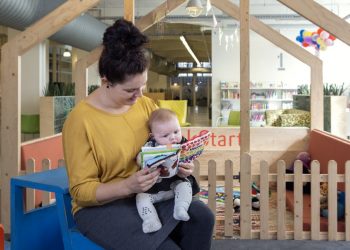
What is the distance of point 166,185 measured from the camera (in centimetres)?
175

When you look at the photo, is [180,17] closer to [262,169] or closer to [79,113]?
[262,169]

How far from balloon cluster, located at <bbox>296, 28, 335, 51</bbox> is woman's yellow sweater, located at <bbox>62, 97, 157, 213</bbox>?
866 cm

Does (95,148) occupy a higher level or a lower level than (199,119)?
lower

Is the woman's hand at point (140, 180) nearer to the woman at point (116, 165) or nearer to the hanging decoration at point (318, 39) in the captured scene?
the woman at point (116, 165)

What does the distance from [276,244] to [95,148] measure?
8.95ft

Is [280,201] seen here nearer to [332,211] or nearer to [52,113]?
[332,211]

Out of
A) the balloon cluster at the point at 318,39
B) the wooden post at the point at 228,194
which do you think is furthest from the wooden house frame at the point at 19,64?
the balloon cluster at the point at 318,39

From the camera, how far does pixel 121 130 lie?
170 cm

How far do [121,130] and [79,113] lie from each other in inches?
6.6

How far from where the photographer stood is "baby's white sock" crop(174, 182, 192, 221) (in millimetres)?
1649

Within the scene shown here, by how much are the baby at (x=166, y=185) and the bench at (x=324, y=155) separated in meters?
2.81

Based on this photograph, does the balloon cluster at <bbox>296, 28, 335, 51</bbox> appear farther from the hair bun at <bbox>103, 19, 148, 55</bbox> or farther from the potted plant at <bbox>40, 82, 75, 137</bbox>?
the hair bun at <bbox>103, 19, 148, 55</bbox>

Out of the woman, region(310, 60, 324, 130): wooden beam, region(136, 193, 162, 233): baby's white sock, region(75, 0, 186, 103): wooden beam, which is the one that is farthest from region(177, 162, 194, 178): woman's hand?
region(310, 60, 324, 130): wooden beam

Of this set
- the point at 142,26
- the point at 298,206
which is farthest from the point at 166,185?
the point at 142,26
